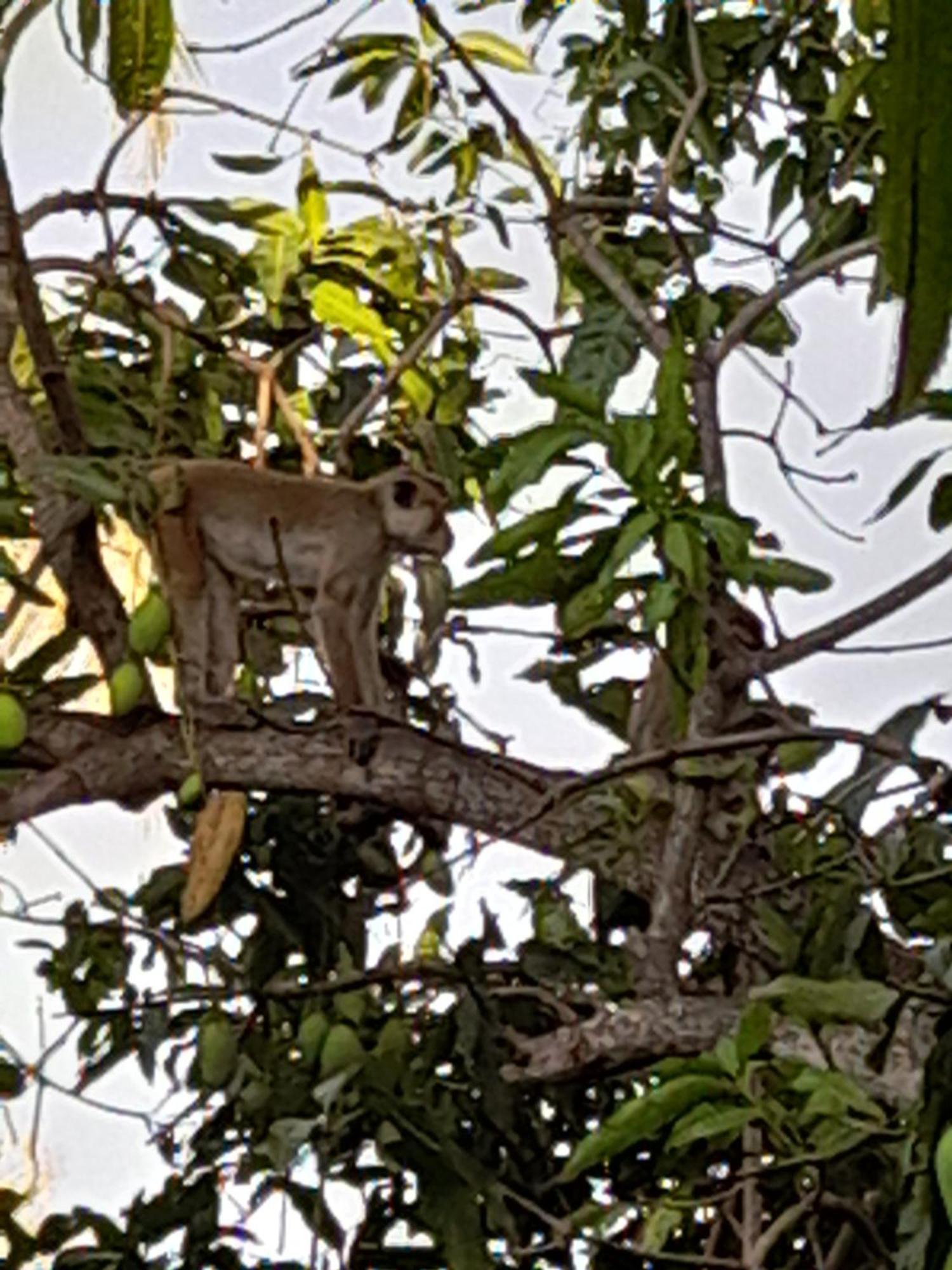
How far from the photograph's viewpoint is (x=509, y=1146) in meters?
1.44

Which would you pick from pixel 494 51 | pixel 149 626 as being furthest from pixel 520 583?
pixel 494 51

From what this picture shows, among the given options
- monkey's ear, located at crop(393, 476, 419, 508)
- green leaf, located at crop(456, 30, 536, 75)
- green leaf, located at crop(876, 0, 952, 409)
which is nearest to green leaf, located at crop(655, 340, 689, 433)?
green leaf, located at crop(456, 30, 536, 75)

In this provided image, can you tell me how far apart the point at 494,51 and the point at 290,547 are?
80 centimetres

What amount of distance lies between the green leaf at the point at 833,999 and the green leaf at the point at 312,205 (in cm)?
112

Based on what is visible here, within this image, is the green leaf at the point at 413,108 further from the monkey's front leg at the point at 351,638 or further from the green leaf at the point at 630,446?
the green leaf at the point at 630,446

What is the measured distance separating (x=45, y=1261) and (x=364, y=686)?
704 millimetres

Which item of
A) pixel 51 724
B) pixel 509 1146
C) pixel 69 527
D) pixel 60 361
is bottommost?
pixel 509 1146

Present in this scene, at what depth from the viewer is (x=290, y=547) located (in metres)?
2.58

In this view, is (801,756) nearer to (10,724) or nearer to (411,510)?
(10,724)

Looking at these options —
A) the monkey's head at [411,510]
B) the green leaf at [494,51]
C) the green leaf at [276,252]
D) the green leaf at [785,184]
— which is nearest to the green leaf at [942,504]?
the green leaf at [785,184]

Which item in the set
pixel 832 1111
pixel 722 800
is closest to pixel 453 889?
pixel 722 800

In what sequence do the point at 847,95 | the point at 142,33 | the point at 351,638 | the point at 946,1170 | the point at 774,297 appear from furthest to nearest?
the point at 351,638
the point at 847,95
the point at 774,297
the point at 946,1170
the point at 142,33

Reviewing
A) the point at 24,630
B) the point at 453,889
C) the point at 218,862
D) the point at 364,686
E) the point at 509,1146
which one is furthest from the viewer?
the point at 364,686

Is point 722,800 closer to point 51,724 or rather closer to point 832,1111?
point 51,724
